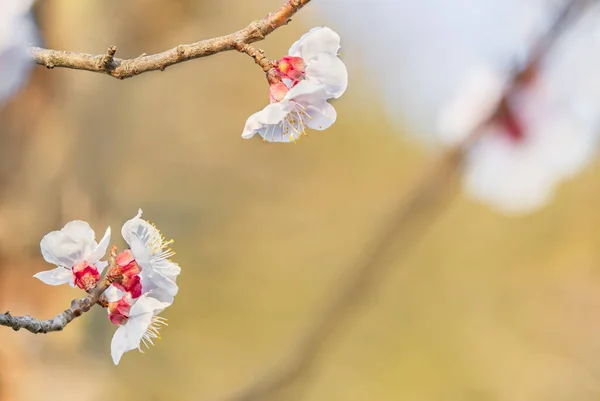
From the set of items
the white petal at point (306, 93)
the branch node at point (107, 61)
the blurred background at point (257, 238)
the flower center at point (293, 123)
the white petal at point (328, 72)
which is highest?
the white petal at point (328, 72)

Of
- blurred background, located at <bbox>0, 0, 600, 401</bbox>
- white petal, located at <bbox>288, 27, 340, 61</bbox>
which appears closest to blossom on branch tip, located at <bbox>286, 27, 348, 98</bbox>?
white petal, located at <bbox>288, 27, 340, 61</bbox>

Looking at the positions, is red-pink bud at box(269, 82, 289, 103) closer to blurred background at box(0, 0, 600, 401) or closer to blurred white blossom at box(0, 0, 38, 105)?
blurred background at box(0, 0, 600, 401)

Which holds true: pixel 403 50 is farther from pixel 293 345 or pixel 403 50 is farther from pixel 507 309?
pixel 293 345

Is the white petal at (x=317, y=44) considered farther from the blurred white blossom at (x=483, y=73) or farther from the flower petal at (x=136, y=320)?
the blurred white blossom at (x=483, y=73)

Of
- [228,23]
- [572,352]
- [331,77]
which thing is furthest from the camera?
[228,23]

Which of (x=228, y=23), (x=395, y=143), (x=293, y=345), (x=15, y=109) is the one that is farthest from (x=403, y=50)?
(x=15, y=109)

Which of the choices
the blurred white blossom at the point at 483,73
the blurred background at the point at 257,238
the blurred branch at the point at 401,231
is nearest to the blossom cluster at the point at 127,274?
the blurred background at the point at 257,238

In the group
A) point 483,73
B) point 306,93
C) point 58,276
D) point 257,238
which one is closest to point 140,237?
point 58,276
